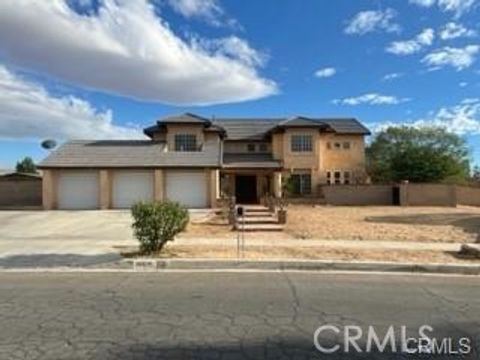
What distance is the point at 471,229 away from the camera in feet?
69.8

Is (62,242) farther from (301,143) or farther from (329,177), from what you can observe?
(329,177)

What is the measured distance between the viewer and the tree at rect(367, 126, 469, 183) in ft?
153

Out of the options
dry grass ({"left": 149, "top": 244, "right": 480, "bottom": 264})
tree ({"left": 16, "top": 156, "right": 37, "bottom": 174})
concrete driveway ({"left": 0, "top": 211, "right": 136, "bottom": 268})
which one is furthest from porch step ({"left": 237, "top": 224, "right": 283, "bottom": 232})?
tree ({"left": 16, "top": 156, "right": 37, "bottom": 174})

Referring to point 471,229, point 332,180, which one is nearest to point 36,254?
point 471,229

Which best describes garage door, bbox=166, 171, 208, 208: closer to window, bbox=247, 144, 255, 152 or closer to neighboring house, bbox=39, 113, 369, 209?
neighboring house, bbox=39, 113, 369, 209

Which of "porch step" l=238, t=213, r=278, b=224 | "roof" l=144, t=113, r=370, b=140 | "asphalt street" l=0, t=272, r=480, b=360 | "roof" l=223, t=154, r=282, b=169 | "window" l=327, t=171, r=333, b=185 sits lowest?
"asphalt street" l=0, t=272, r=480, b=360

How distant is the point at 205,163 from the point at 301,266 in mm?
24645

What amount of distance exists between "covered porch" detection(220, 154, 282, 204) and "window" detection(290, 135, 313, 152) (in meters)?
2.01

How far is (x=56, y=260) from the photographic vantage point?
1309 centimetres

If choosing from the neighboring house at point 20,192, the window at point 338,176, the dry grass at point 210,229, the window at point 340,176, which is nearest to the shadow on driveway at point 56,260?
the dry grass at point 210,229

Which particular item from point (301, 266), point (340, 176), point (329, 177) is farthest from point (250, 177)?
point (301, 266)

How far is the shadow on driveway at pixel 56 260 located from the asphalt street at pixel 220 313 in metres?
1.51

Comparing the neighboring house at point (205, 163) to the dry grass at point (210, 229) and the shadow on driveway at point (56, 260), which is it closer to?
the dry grass at point (210, 229)

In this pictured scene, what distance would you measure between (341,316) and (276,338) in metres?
1.42
